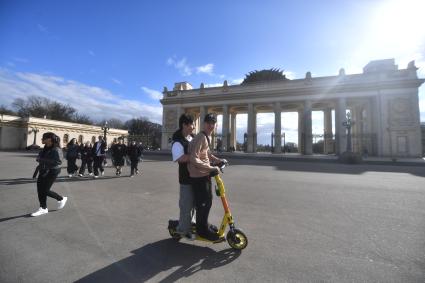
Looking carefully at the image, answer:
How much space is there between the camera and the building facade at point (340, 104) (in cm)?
2947

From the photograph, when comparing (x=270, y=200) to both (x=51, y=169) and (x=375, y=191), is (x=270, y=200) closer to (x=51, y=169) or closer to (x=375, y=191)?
(x=375, y=191)

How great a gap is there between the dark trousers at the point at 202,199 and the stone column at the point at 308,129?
109 ft

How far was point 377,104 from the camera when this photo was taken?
30938 mm

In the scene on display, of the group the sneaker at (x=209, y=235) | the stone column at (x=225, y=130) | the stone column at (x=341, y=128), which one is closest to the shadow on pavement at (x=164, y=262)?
the sneaker at (x=209, y=235)

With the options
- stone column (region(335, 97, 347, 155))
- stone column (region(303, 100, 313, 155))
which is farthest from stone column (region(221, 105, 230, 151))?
stone column (region(335, 97, 347, 155))

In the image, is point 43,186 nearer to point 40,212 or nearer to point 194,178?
point 40,212

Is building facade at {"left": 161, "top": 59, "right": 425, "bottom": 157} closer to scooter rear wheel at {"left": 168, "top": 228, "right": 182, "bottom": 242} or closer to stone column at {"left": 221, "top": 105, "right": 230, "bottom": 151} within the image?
stone column at {"left": 221, "top": 105, "right": 230, "bottom": 151}

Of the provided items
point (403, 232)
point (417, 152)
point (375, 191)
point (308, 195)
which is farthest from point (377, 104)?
point (403, 232)

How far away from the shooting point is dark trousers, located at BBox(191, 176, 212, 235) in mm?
3088

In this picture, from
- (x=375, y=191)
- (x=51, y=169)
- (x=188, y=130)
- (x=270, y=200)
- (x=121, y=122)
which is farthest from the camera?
(x=121, y=122)

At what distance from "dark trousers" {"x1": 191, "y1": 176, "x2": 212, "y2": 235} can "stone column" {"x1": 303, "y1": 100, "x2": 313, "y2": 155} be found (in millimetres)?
33132

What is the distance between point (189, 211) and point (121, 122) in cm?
10360

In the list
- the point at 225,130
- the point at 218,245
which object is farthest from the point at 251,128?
the point at 218,245

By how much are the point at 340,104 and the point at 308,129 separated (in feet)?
18.0
